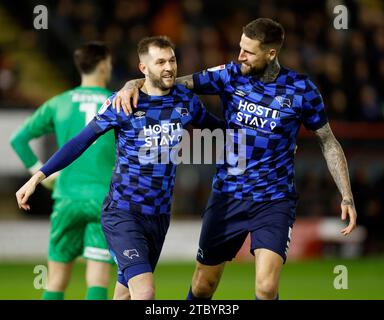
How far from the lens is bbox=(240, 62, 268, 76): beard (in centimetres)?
669

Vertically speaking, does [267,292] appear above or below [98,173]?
below

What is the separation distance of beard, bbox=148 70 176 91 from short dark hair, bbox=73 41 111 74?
134cm

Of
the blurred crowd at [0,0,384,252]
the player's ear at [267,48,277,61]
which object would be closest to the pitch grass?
the blurred crowd at [0,0,384,252]

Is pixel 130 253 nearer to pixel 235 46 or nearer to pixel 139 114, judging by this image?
pixel 139 114

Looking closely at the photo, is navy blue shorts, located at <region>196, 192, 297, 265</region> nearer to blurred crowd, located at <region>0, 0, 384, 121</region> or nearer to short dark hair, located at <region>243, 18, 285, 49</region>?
short dark hair, located at <region>243, 18, 285, 49</region>

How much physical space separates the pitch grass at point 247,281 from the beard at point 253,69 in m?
3.53

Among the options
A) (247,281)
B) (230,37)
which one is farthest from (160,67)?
(230,37)

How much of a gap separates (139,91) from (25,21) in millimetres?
10509

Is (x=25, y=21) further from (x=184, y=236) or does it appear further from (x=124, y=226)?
(x=124, y=226)

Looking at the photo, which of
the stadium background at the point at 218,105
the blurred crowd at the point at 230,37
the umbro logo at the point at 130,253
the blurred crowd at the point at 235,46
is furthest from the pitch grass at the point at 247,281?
the umbro logo at the point at 130,253

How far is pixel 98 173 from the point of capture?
7707 millimetres

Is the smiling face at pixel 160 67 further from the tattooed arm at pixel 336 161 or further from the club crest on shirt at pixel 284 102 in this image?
the tattooed arm at pixel 336 161

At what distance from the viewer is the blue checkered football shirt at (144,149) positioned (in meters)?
6.47
